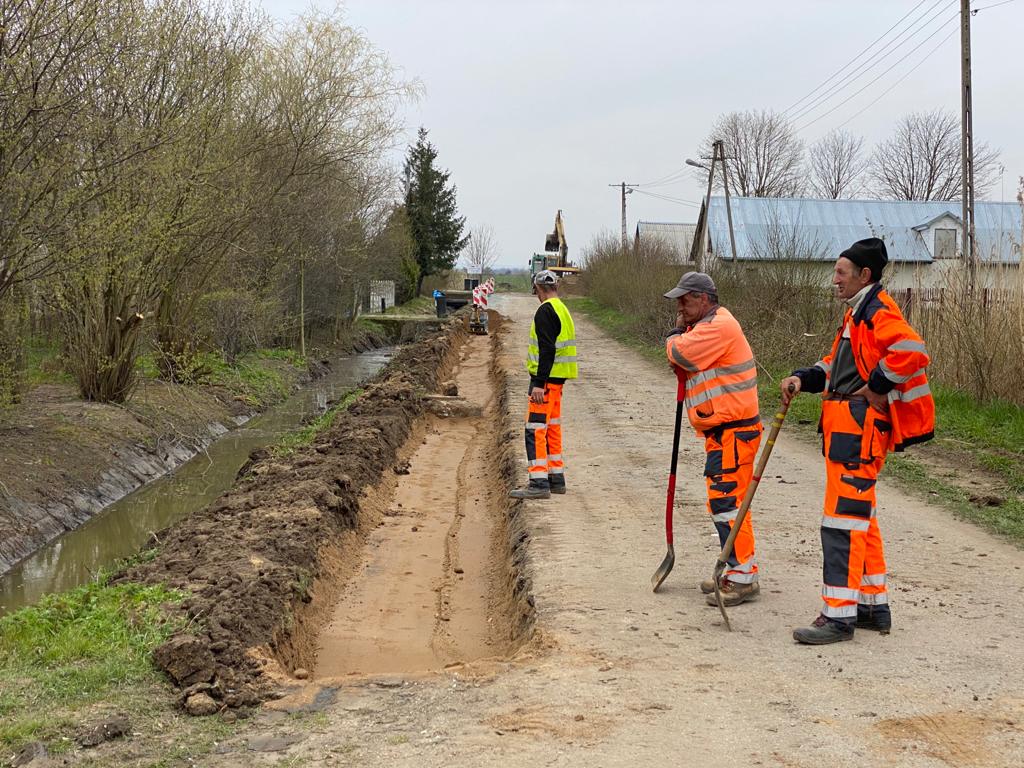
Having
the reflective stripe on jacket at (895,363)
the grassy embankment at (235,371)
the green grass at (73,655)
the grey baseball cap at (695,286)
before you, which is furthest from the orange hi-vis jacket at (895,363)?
the grassy embankment at (235,371)

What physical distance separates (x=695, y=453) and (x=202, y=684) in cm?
779

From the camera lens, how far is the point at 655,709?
4.63m

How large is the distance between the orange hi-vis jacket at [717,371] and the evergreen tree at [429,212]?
5403cm

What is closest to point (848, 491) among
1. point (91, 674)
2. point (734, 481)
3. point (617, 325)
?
point (734, 481)

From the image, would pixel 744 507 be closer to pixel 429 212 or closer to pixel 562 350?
pixel 562 350

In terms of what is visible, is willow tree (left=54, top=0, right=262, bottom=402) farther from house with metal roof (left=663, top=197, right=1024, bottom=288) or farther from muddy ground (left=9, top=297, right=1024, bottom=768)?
house with metal roof (left=663, top=197, right=1024, bottom=288)

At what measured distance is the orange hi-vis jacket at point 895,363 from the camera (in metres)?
5.14

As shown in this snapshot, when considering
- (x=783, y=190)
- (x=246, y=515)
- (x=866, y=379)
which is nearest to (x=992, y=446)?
(x=866, y=379)

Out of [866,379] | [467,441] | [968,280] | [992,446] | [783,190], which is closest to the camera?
[866,379]

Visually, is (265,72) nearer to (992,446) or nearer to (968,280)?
(968,280)

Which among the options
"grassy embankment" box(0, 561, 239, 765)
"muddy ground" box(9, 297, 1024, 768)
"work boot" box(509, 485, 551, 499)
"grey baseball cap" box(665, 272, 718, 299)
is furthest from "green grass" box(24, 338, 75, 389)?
"grey baseball cap" box(665, 272, 718, 299)

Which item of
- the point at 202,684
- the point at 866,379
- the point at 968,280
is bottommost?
the point at 202,684

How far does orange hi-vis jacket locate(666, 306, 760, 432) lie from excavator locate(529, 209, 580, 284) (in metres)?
48.8

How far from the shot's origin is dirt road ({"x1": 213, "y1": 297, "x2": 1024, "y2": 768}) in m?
4.25
